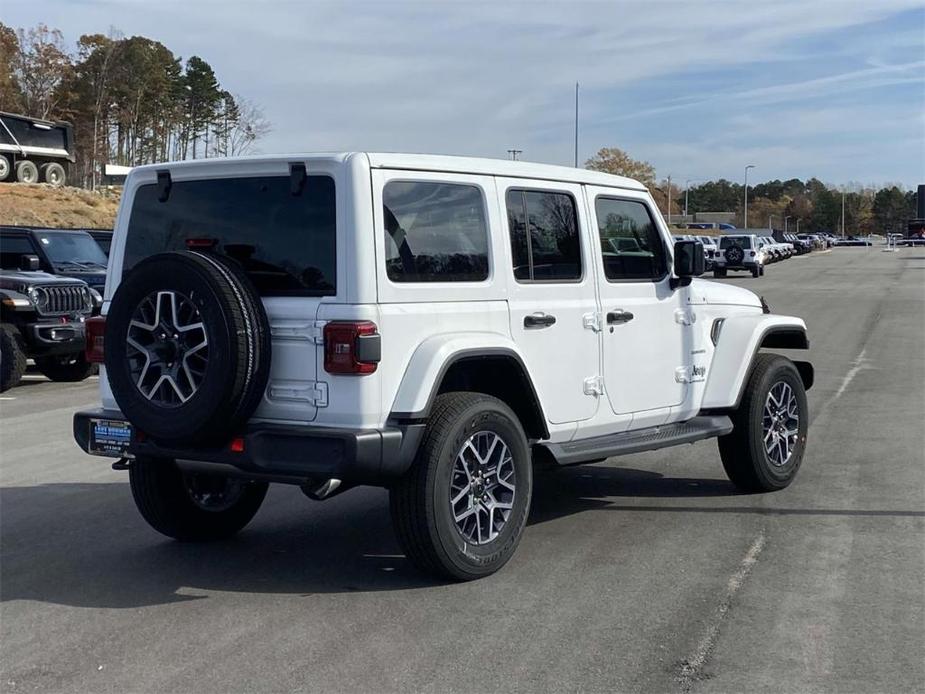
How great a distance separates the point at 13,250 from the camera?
1642 cm

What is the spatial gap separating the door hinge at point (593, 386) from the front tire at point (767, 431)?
56.7 inches

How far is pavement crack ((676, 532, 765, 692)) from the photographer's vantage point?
4.38 metres

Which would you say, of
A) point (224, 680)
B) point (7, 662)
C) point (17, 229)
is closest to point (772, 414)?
point (224, 680)

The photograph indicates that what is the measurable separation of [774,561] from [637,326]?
1.65 m

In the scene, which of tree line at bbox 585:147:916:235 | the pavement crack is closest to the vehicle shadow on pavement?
the pavement crack

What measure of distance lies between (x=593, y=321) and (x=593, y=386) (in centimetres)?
38

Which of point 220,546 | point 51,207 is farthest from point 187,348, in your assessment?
point 51,207

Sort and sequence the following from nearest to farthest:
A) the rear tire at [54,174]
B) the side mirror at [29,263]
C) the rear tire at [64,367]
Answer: the side mirror at [29,263] < the rear tire at [64,367] < the rear tire at [54,174]

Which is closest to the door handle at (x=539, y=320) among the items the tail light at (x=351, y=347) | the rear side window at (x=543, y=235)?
the rear side window at (x=543, y=235)

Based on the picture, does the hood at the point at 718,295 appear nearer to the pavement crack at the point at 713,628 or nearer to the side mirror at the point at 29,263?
the pavement crack at the point at 713,628

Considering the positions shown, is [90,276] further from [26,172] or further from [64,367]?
[26,172]

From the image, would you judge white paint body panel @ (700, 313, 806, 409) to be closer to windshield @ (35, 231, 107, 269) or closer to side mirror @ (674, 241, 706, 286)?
side mirror @ (674, 241, 706, 286)

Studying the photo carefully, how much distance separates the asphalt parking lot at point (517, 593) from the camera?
175 inches

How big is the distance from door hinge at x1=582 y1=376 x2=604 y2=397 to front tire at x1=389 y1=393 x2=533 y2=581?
0.71 meters
